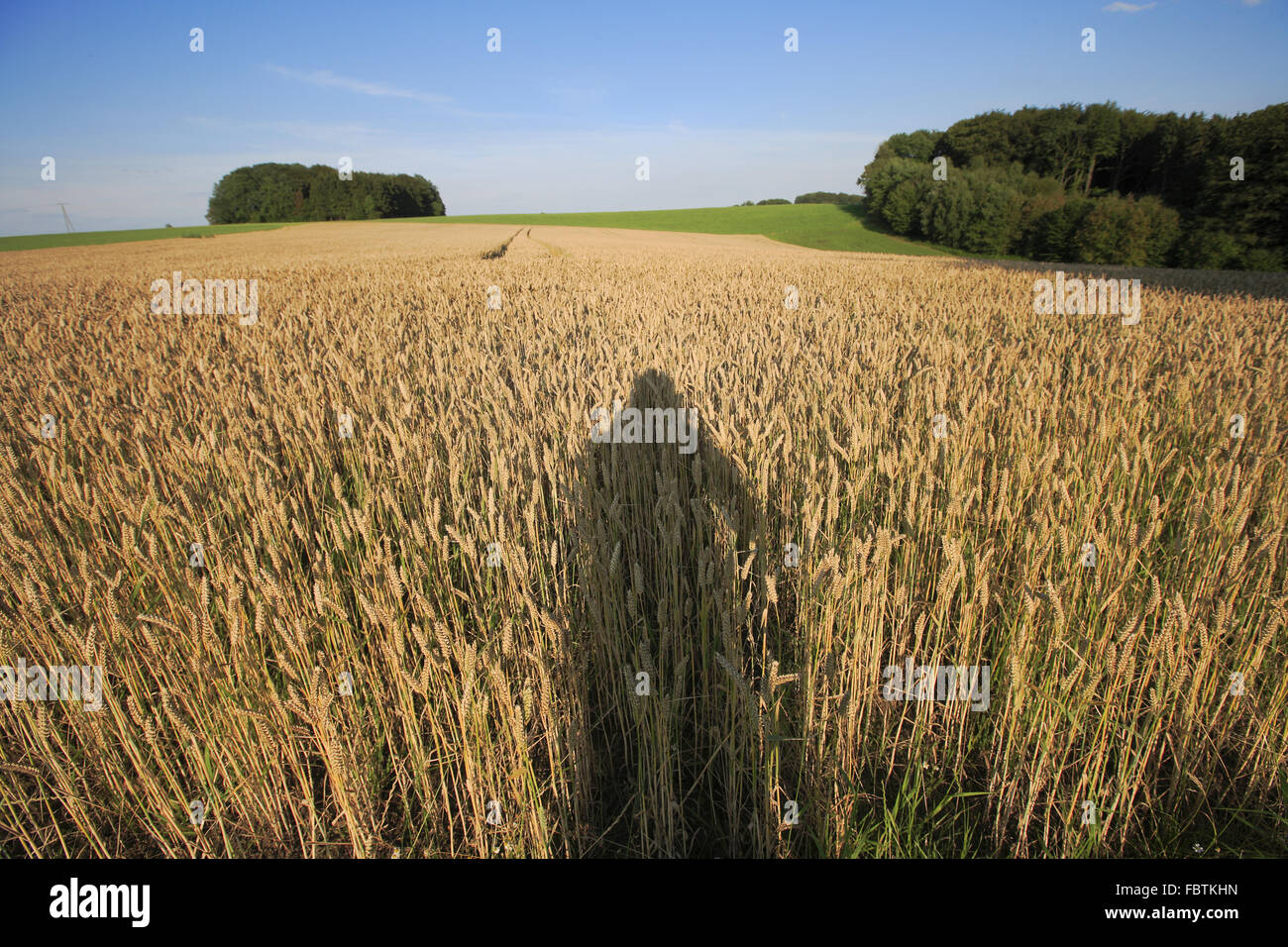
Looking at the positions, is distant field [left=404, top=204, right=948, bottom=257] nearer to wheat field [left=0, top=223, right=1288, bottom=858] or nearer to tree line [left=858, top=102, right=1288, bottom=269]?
tree line [left=858, top=102, right=1288, bottom=269]

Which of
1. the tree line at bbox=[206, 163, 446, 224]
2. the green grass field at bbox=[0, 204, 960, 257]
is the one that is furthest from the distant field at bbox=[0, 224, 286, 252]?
the tree line at bbox=[206, 163, 446, 224]

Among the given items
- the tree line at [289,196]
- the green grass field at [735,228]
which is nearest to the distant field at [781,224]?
the green grass field at [735,228]

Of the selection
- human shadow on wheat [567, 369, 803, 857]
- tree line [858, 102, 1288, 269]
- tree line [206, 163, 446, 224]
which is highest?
tree line [206, 163, 446, 224]

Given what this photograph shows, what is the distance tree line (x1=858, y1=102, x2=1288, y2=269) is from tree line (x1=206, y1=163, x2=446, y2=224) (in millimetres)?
56135

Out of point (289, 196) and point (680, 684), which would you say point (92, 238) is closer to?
point (289, 196)

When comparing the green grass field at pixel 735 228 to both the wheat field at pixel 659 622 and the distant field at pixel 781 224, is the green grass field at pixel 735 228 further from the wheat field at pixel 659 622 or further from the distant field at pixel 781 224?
the wheat field at pixel 659 622

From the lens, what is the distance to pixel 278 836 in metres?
1.42

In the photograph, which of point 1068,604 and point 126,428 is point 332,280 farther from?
point 1068,604

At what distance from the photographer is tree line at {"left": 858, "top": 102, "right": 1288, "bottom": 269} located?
29188 millimetres

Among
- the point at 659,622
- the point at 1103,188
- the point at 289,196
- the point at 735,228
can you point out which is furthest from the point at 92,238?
the point at 1103,188

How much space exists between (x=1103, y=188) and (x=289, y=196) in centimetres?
8082

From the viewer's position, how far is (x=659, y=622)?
1887 mm
